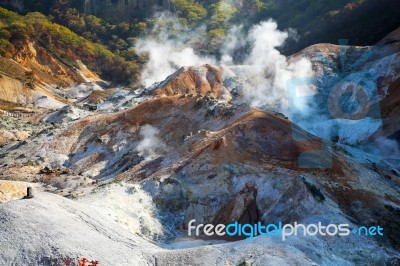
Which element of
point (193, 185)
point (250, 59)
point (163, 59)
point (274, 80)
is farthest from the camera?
point (163, 59)

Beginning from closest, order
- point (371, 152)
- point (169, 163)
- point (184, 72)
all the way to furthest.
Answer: point (169, 163) → point (371, 152) → point (184, 72)

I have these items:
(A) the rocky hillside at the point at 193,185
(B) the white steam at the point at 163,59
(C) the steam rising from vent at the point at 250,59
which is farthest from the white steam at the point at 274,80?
(B) the white steam at the point at 163,59

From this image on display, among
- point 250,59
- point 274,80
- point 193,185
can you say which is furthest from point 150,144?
point 250,59

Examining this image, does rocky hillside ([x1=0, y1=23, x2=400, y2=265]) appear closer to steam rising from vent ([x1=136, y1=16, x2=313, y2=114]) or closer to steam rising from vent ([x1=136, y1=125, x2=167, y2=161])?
steam rising from vent ([x1=136, y1=125, x2=167, y2=161])

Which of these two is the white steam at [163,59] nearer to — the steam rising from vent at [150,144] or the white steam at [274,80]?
the white steam at [274,80]

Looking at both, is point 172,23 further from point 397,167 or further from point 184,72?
point 397,167

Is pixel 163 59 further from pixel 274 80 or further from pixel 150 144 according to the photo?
pixel 150 144

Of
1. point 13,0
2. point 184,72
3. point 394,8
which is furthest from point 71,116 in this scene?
point 13,0
